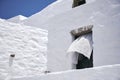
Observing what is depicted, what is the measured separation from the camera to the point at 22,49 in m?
10.1

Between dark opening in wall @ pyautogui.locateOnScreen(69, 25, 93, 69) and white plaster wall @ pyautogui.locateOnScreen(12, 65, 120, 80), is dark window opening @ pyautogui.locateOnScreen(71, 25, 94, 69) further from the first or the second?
white plaster wall @ pyautogui.locateOnScreen(12, 65, 120, 80)

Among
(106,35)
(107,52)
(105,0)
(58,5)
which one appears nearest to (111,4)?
(105,0)

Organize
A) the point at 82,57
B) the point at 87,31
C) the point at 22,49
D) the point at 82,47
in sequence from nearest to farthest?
1. the point at 82,47
2. the point at 87,31
3. the point at 82,57
4. the point at 22,49

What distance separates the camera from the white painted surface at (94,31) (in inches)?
300

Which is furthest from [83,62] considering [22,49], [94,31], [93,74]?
[93,74]

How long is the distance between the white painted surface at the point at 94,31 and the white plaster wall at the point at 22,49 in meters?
0.89

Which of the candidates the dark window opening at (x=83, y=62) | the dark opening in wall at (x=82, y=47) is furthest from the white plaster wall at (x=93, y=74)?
the dark window opening at (x=83, y=62)

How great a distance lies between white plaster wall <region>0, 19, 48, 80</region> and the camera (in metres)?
9.49

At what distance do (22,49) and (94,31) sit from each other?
3.81 meters

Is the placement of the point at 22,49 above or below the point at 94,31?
below

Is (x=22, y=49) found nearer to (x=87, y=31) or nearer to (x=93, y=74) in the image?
(x=87, y=31)

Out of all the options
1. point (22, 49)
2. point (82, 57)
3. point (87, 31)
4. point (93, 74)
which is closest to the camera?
point (93, 74)

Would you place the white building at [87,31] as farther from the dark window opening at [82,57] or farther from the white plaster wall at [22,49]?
the white plaster wall at [22,49]

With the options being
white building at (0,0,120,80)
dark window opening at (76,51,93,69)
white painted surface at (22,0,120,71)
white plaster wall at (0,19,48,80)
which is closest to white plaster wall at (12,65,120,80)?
white building at (0,0,120,80)
